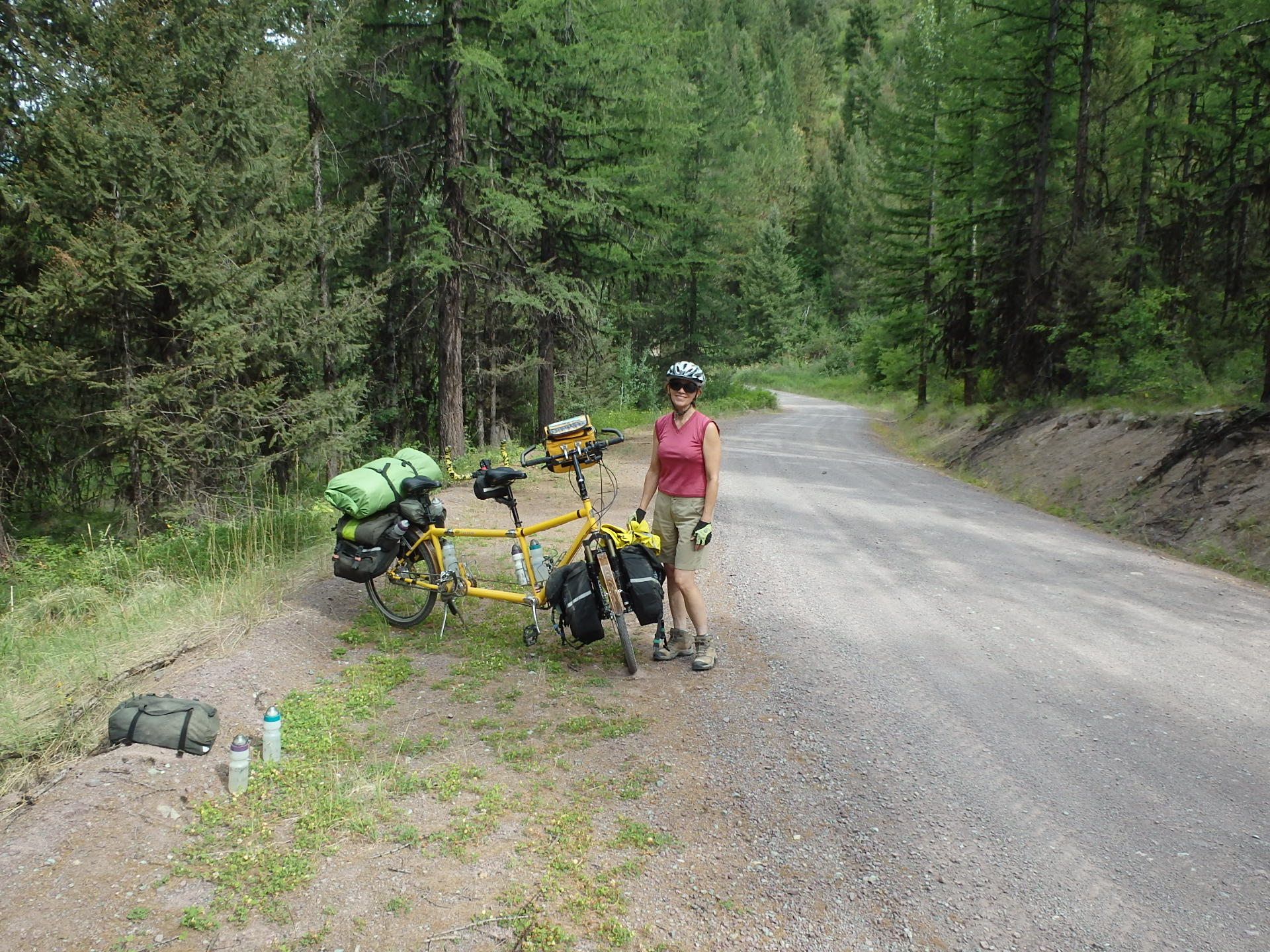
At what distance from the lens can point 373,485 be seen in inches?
217

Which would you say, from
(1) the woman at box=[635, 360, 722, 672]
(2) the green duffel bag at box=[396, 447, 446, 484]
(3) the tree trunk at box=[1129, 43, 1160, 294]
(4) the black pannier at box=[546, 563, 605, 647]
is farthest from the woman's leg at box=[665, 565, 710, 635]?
(3) the tree trunk at box=[1129, 43, 1160, 294]

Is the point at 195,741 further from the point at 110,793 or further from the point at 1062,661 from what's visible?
the point at 1062,661

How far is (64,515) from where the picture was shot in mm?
11281

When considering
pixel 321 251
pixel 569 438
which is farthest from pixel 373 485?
pixel 321 251

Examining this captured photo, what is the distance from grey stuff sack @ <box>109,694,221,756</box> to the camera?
12.6 feet

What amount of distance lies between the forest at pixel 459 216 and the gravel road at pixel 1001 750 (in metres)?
6.24

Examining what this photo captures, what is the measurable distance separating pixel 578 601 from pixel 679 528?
891 millimetres

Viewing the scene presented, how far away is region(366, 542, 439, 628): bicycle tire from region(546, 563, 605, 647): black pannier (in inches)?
45.4

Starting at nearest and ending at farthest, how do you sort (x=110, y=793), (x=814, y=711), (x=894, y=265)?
(x=110, y=793) → (x=814, y=711) → (x=894, y=265)

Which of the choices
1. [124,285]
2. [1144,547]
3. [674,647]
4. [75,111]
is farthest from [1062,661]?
[75,111]

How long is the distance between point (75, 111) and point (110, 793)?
9847 millimetres

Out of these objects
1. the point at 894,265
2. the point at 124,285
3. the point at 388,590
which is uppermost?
the point at 894,265

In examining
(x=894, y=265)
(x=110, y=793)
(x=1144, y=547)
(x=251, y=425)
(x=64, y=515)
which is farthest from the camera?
(x=894, y=265)

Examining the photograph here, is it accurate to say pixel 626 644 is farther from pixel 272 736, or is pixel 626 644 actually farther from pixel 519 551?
pixel 272 736
